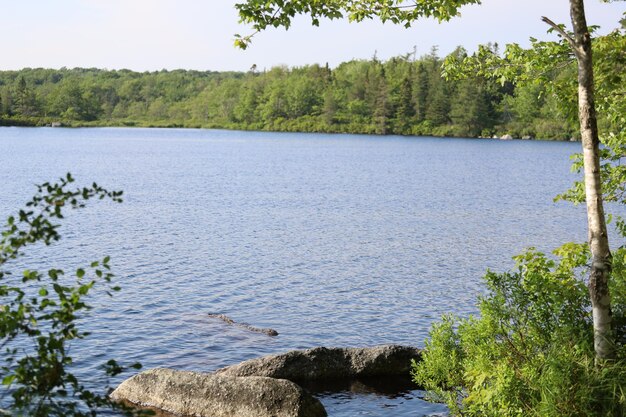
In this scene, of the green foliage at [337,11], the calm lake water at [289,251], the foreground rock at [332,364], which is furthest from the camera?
the calm lake water at [289,251]

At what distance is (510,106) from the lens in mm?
181875

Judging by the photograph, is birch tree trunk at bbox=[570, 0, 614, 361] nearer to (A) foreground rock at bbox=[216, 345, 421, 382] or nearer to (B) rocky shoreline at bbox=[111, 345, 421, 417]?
(B) rocky shoreline at bbox=[111, 345, 421, 417]

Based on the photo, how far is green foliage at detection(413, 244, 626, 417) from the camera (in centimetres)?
946

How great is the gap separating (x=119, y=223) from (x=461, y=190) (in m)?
35.1

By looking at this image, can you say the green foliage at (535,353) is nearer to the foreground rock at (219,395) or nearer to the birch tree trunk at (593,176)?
the birch tree trunk at (593,176)

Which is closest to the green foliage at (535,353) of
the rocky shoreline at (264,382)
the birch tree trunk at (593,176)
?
the birch tree trunk at (593,176)

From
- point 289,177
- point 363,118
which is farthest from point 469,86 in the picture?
point 289,177

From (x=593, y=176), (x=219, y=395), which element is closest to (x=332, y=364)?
(x=219, y=395)

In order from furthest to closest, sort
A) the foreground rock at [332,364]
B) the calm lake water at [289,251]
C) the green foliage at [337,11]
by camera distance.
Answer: the calm lake water at [289,251], the foreground rock at [332,364], the green foliage at [337,11]

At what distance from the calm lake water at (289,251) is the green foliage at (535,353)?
4.25m

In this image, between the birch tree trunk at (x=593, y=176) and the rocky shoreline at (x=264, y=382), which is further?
the rocky shoreline at (x=264, y=382)

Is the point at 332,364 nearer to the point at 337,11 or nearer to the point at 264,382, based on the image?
the point at 264,382

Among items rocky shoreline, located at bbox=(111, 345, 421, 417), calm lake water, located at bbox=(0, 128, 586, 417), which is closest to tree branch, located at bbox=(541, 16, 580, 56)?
rocky shoreline, located at bbox=(111, 345, 421, 417)

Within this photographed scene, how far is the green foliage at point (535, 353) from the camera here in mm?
9461
